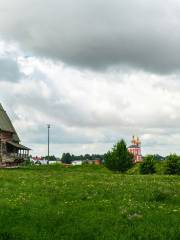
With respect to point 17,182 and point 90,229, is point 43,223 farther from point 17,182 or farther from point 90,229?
point 17,182

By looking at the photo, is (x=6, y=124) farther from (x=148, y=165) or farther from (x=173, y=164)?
(x=173, y=164)

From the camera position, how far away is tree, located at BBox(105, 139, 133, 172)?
6531 cm

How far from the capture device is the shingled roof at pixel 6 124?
300 ft

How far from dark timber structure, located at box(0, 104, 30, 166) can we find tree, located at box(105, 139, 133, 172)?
25.1m

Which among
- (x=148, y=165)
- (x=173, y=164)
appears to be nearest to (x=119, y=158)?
(x=148, y=165)

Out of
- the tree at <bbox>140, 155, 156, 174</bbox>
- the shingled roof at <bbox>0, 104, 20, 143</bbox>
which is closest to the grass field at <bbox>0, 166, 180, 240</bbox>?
the tree at <bbox>140, 155, 156, 174</bbox>

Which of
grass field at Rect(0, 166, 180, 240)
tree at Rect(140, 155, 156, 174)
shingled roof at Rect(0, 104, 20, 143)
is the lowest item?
grass field at Rect(0, 166, 180, 240)

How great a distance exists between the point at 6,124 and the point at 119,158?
35.3 meters

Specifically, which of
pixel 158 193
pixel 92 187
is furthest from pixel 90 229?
pixel 92 187

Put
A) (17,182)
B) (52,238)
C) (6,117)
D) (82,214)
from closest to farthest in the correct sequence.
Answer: (52,238)
(82,214)
(17,182)
(6,117)

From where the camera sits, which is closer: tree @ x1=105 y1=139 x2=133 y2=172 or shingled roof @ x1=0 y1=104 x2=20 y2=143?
tree @ x1=105 y1=139 x2=133 y2=172

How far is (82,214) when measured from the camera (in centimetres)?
1905

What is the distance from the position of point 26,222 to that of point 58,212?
1712mm

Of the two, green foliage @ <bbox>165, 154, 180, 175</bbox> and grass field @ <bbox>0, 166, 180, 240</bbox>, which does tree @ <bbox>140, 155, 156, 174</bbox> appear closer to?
green foliage @ <bbox>165, 154, 180, 175</bbox>
